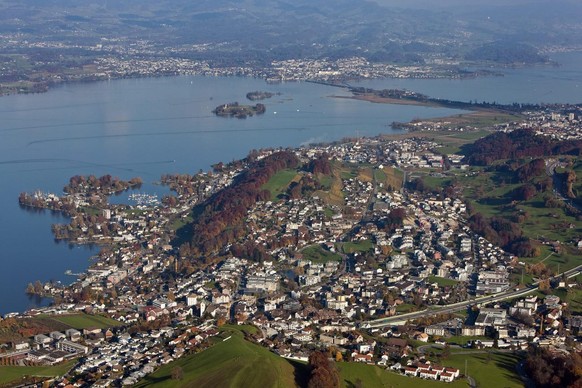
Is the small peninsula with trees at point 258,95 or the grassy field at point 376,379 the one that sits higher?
the small peninsula with trees at point 258,95

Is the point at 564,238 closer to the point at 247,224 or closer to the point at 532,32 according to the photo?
the point at 247,224

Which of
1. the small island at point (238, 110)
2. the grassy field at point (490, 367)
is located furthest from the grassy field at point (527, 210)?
the small island at point (238, 110)

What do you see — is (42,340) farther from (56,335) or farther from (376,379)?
(376,379)

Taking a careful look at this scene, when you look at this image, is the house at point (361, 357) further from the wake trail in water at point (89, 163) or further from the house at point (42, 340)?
the wake trail in water at point (89, 163)

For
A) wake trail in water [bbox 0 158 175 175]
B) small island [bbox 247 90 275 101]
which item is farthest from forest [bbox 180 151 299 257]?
small island [bbox 247 90 275 101]

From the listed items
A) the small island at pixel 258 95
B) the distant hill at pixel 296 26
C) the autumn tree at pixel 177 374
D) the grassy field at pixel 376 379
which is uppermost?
the distant hill at pixel 296 26

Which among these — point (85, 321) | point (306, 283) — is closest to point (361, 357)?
point (306, 283)
